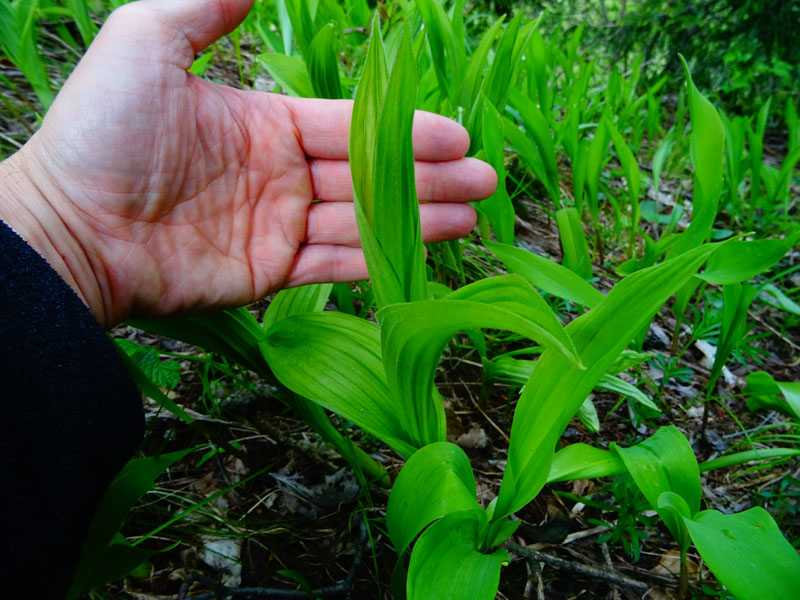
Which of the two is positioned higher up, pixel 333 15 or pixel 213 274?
pixel 333 15

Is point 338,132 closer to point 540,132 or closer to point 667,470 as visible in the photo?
point 540,132

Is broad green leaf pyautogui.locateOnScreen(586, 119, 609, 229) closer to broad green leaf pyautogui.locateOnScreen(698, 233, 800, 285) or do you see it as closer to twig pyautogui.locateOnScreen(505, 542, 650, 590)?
broad green leaf pyautogui.locateOnScreen(698, 233, 800, 285)

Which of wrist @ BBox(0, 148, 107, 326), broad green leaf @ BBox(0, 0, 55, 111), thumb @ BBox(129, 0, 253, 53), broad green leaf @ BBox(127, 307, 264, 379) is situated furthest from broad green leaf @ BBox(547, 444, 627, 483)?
broad green leaf @ BBox(0, 0, 55, 111)

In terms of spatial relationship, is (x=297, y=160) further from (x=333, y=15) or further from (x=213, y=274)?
(x=333, y=15)

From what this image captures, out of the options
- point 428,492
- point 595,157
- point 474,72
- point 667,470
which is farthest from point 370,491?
point 595,157

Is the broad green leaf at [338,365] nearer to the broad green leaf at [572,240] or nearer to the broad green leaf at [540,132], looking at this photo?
the broad green leaf at [572,240]

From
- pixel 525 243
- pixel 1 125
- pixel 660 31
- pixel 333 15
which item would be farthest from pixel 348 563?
pixel 660 31

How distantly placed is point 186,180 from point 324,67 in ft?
1.42

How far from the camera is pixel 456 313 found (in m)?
0.56

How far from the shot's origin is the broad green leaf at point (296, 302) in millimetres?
1016

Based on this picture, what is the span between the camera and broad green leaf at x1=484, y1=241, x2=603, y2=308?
99 centimetres

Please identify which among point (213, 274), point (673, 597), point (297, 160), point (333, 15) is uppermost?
point (333, 15)

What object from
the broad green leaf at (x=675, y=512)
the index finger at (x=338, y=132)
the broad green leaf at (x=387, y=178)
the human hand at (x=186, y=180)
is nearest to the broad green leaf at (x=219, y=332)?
the human hand at (x=186, y=180)

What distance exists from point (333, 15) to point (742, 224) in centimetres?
173
